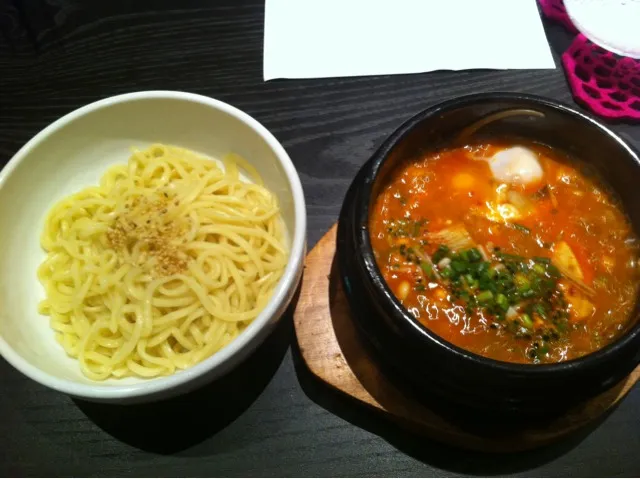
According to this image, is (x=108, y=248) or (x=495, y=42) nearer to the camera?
(x=108, y=248)

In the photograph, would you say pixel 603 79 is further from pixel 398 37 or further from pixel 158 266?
pixel 158 266

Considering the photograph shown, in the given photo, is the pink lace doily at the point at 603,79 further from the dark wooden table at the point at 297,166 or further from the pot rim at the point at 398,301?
the pot rim at the point at 398,301

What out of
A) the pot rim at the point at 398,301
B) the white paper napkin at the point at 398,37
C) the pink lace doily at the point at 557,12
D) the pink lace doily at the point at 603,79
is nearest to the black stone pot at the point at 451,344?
the pot rim at the point at 398,301

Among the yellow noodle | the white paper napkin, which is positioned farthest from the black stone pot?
the white paper napkin

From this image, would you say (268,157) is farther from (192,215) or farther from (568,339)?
(568,339)

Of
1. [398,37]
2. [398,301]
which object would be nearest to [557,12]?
[398,37]

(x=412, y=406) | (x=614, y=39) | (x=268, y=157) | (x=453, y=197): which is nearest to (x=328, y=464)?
(x=412, y=406)
